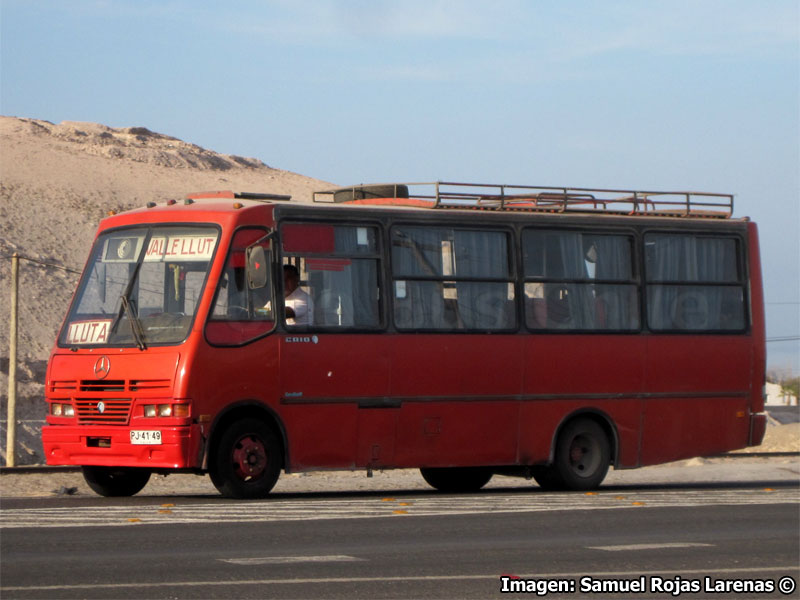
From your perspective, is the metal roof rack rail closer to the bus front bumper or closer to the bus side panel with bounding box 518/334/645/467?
the bus front bumper

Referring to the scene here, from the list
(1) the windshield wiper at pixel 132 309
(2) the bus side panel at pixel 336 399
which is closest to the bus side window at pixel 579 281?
(2) the bus side panel at pixel 336 399

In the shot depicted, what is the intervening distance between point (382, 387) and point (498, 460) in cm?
192

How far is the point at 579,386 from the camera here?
18.8 metres

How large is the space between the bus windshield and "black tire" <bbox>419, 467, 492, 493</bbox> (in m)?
4.92

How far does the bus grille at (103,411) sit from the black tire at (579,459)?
5.54 meters

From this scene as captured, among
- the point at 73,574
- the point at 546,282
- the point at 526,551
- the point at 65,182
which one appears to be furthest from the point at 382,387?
the point at 65,182

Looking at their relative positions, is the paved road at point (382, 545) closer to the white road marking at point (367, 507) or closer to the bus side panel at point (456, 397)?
the white road marking at point (367, 507)

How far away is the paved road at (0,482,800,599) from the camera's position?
934cm

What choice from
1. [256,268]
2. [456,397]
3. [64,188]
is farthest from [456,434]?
[64,188]

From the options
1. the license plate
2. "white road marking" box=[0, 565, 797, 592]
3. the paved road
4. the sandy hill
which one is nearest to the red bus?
the license plate

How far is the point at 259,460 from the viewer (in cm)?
1625

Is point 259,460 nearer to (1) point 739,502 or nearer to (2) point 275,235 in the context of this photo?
(2) point 275,235

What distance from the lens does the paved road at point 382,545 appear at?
30.6 ft

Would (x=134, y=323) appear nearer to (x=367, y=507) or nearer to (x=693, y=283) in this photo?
(x=367, y=507)
